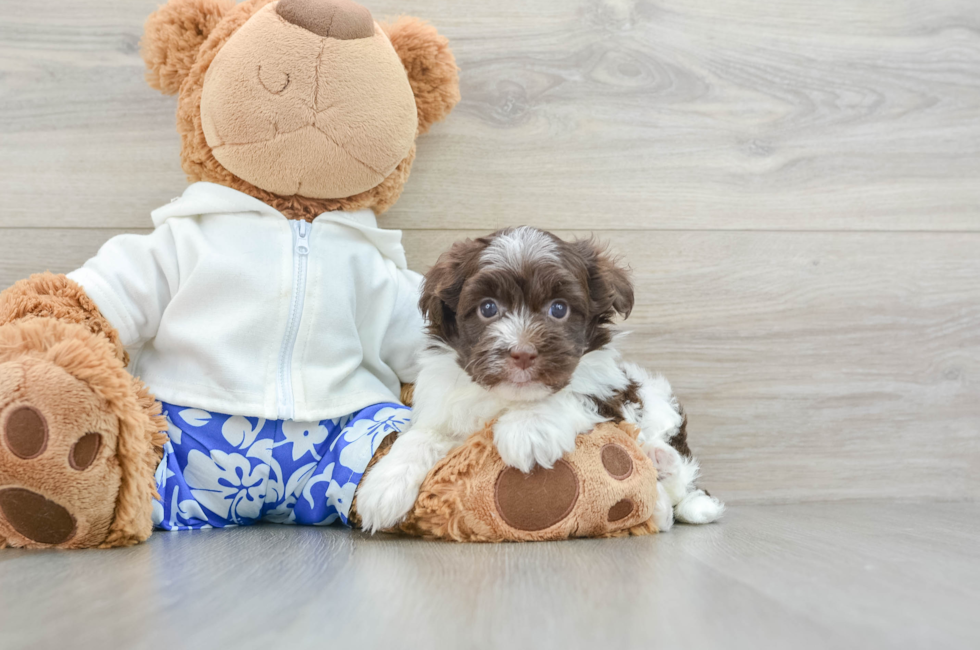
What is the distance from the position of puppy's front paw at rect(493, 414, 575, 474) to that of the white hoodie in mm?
401

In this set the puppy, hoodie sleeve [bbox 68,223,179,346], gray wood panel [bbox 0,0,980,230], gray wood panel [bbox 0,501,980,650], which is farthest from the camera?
gray wood panel [bbox 0,0,980,230]

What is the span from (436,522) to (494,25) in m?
1.27

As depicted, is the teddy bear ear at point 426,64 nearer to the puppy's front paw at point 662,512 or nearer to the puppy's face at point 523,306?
the puppy's face at point 523,306

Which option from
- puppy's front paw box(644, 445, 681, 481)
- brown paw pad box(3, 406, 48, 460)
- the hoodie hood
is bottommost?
puppy's front paw box(644, 445, 681, 481)

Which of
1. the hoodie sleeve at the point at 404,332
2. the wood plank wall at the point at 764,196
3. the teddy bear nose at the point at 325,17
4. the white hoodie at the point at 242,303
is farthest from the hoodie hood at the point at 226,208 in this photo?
the teddy bear nose at the point at 325,17

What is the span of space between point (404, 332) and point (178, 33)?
79cm

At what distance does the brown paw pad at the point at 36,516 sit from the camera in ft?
3.75

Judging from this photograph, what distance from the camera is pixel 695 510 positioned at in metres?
1.52

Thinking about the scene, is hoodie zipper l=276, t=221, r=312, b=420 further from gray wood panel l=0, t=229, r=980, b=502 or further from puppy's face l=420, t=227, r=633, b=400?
gray wood panel l=0, t=229, r=980, b=502

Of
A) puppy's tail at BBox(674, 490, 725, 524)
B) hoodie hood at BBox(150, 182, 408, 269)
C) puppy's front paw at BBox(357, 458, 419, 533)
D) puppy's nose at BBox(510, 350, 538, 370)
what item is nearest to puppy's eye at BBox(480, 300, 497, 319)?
puppy's nose at BBox(510, 350, 538, 370)

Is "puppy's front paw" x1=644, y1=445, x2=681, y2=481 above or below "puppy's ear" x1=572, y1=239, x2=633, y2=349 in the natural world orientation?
below

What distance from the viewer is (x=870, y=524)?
1.56 meters

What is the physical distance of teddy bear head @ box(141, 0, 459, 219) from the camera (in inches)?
56.6

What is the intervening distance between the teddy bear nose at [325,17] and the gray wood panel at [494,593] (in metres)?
0.98
